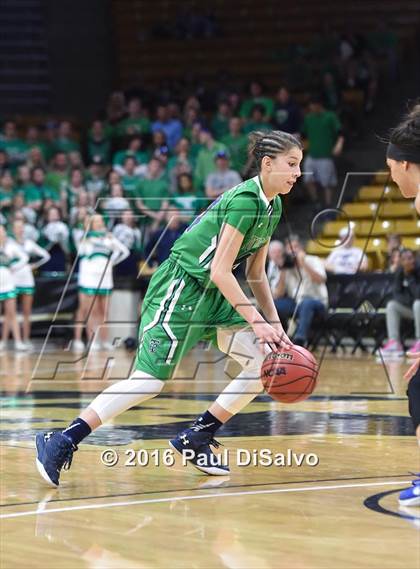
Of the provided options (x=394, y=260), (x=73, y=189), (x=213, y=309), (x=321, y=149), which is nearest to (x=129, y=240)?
(x=73, y=189)

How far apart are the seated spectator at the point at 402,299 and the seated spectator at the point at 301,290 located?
0.92 m

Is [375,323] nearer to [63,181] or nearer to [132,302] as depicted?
[132,302]

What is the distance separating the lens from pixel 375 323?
15.2 meters

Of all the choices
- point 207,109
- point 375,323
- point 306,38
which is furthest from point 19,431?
point 306,38

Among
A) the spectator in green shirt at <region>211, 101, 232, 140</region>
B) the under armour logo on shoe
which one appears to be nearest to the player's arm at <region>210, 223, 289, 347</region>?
the under armour logo on shoe

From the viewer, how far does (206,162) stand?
18359 millimetres

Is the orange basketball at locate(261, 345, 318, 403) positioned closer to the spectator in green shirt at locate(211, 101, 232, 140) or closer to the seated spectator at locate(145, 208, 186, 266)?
the seated spectator at locate(145, 208, 186, 266)

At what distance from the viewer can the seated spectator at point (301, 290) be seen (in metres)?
14.9

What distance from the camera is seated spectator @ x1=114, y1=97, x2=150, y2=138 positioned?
2083cm

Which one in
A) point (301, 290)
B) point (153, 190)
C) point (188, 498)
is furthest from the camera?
point (153, 190)

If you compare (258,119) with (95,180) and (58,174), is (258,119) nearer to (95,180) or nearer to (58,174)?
(95,180)

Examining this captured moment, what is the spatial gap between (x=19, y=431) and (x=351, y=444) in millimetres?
2282

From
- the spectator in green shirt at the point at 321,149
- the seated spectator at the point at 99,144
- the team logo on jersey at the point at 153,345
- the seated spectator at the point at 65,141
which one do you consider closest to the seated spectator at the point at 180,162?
the spectator in green shirt at the point at 321,149

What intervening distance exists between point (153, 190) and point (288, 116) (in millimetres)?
2785
